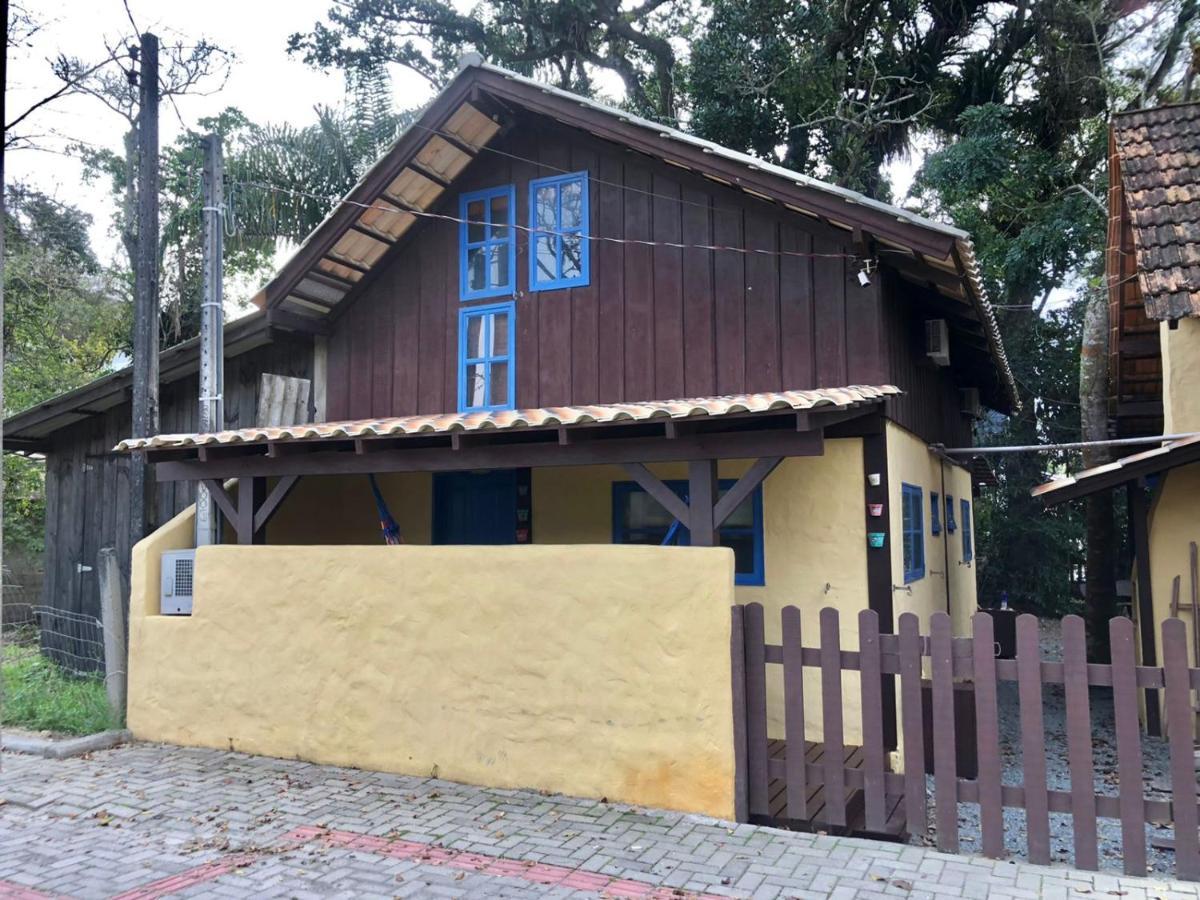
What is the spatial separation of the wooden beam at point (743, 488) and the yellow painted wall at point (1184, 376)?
4966mm

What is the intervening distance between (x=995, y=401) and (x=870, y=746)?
11.0m

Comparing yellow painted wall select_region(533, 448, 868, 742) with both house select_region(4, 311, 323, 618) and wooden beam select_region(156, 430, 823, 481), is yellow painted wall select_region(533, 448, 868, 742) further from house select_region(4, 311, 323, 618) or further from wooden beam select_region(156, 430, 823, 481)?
house select_region(4, 311, 323, 618)

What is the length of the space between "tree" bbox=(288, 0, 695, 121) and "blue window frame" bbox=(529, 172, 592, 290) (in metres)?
11.2

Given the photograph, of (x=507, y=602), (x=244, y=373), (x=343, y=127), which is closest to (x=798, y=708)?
(x=507, y=602)

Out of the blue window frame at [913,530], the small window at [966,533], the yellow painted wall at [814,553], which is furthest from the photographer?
the small window at [966,533]

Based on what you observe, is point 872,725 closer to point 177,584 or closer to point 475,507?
point 475,507

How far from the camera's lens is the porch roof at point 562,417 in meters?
6.23

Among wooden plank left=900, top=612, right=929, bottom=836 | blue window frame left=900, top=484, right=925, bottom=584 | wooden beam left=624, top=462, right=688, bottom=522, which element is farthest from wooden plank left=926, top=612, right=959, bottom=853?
blue window frame left=900, top=484, right=925, bottom=584

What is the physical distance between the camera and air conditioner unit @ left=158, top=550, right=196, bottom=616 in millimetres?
8508

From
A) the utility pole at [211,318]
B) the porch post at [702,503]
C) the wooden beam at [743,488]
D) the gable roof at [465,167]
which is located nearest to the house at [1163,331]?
the gable roof at [465,167]

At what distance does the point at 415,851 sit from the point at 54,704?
17.9ft

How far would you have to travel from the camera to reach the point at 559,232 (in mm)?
9727

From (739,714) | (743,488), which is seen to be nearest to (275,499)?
(743,488)

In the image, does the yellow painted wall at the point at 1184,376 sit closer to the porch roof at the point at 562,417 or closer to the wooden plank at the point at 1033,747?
the porch roof at the point at 562,417
